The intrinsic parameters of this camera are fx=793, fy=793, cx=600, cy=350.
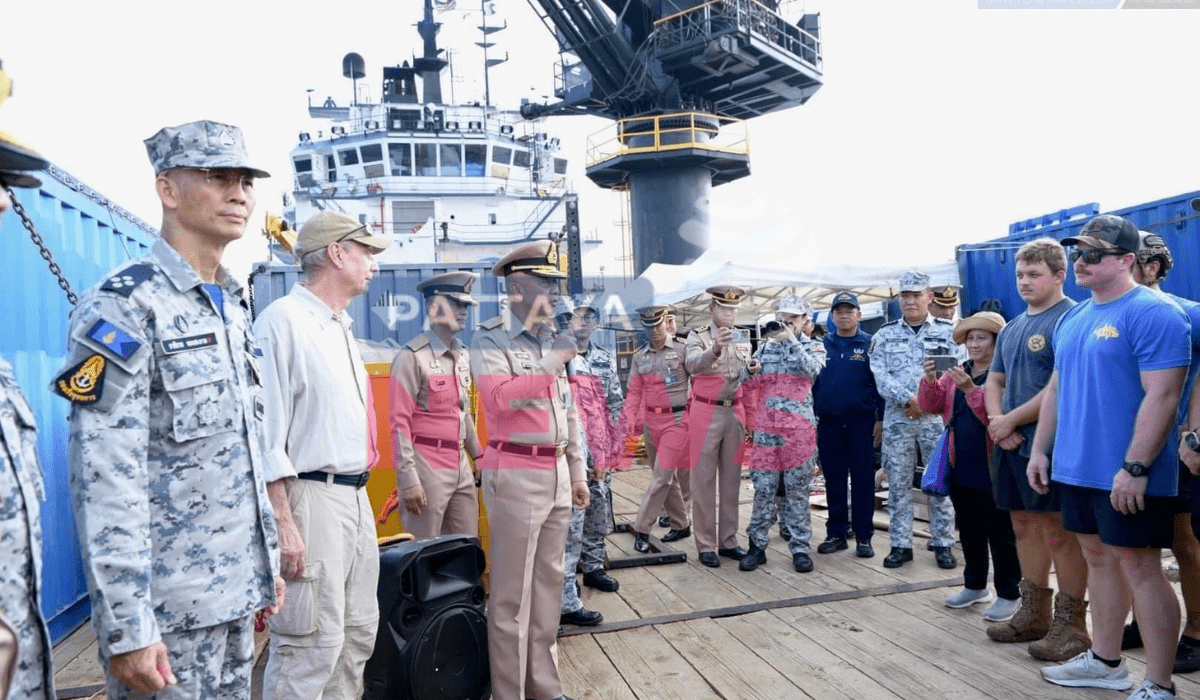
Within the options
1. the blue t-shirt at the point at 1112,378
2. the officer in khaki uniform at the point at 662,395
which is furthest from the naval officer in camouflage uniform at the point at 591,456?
the blue t-shirt at the point at 1112,378

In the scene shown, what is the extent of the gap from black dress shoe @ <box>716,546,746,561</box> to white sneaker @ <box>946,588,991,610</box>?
153 cm

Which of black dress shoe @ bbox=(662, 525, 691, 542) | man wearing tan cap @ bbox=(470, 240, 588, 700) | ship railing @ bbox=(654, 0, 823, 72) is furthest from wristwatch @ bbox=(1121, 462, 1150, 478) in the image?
ship railing @ bbox=(654, 0, 823, 72)

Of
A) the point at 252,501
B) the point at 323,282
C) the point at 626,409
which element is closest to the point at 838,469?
the point at 626,409

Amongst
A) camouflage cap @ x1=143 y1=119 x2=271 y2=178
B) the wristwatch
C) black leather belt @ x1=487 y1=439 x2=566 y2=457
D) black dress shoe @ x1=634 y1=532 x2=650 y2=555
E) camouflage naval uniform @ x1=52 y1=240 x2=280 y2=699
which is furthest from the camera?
black dress shoe @ x1=634 y1=532 x2=650 y2=555

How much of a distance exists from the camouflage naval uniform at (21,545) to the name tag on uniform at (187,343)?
37cm

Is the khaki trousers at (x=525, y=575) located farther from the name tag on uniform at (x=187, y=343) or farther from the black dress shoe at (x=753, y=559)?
the black dress shoe at (x=753, y=559)

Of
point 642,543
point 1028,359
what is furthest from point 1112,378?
point 642,543

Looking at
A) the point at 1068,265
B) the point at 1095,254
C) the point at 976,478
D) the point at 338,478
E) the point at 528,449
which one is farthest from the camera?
the point at 1068,265

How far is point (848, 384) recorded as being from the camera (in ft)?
18.6

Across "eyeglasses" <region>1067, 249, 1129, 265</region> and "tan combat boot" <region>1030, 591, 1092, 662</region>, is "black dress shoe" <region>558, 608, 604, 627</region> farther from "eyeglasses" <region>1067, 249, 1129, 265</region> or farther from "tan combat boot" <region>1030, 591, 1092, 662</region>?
"eyeglasses" <region>1067, 249, 1129, 265</region>

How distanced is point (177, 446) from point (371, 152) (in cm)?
1827

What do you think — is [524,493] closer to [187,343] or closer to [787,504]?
[187,343]

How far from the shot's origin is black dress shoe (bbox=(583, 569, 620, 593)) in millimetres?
4934

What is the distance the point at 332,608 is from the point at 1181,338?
9.58ft
